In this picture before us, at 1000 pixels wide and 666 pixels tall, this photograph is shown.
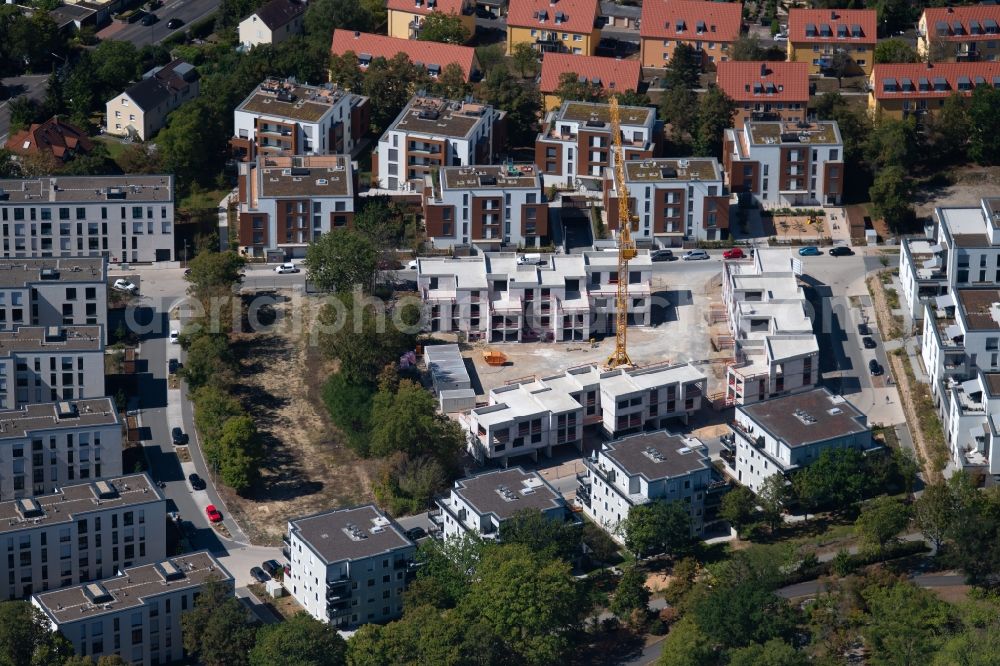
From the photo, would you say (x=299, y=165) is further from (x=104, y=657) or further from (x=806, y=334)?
(x=104, y=657)

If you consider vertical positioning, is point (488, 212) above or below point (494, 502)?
above

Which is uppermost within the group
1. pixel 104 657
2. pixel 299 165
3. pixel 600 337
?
pixel 299 165

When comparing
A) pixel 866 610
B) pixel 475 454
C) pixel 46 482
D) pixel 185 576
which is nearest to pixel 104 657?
pixel 185 576

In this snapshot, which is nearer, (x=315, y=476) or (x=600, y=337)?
(x=315, y=476)

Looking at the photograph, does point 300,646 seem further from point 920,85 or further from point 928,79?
point 928,79

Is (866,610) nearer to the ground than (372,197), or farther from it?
nearer to the ground

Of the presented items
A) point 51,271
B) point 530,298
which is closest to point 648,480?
point 530,298
